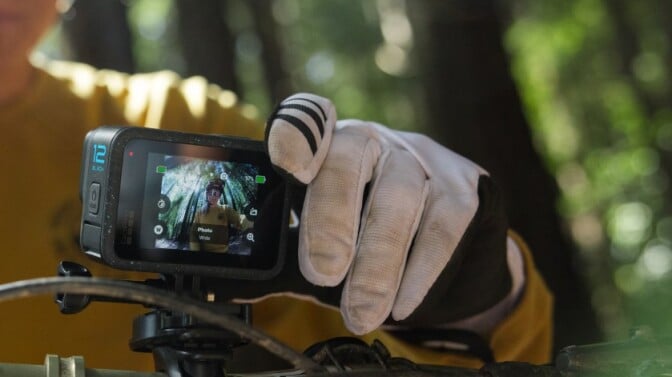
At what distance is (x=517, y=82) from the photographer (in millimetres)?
2963

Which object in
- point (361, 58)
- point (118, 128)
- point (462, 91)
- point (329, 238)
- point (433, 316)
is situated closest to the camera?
point (118, 128)

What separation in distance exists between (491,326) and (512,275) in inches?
3.0

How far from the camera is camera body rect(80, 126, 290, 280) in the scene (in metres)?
0.92

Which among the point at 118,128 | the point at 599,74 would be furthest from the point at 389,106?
the point at 118,128

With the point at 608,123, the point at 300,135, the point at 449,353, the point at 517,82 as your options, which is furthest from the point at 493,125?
the point at 608,123

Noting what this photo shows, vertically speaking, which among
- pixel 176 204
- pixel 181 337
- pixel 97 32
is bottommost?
pixel 181 337

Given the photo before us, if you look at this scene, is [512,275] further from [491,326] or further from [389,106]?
[389,106]

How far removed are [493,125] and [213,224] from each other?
187 cm

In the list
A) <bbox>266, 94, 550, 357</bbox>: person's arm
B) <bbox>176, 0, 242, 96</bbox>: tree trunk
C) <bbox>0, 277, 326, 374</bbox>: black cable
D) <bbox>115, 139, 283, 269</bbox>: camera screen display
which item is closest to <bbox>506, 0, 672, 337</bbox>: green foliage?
<bbox>176, 0, 242, 96</bbox>: tree trunk

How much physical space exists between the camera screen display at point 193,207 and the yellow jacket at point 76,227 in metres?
0.43

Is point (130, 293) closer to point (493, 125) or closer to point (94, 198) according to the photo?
point (94, 198)

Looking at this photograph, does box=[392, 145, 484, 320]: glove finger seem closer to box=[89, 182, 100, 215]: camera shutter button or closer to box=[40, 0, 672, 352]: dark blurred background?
box=[89, 182, 100, 215]: camera shutter button

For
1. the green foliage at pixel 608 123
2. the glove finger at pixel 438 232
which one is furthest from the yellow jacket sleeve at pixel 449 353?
the green foliage at pixel 608 123

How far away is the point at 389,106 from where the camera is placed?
27.1ft
